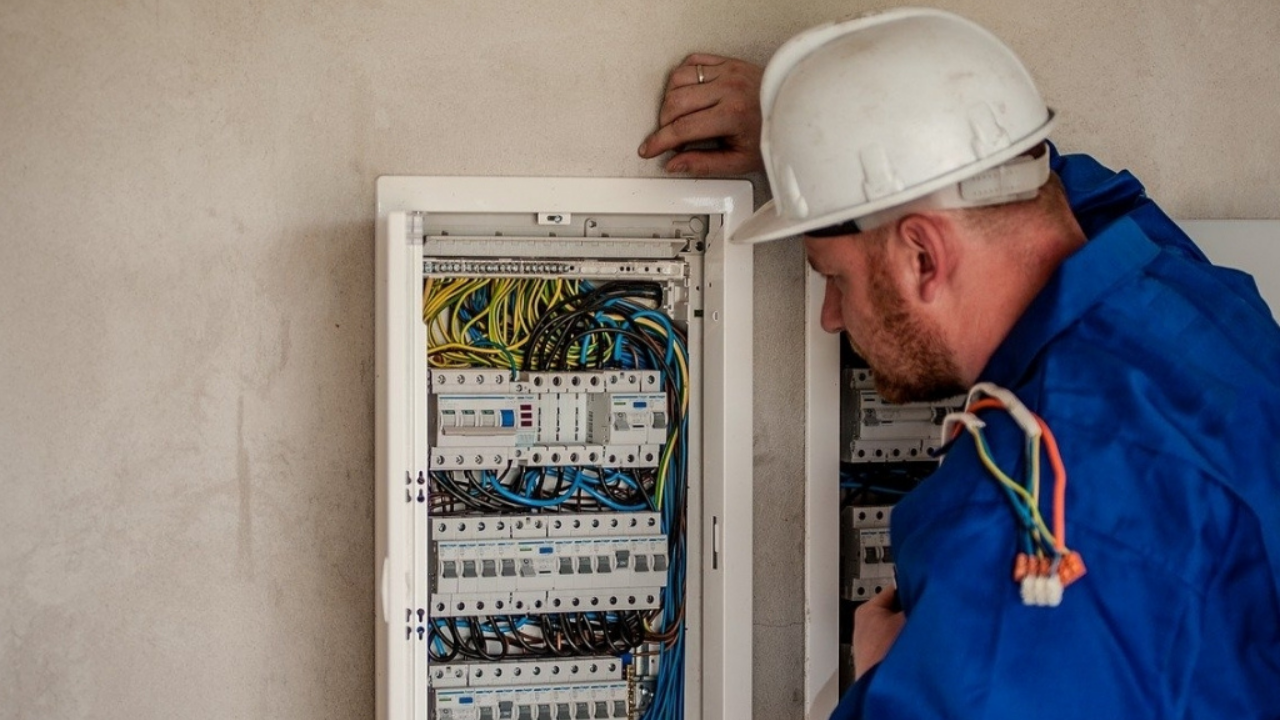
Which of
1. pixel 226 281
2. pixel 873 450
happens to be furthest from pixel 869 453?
pixel 226 281

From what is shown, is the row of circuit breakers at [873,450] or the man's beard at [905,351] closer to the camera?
the man's beard at [905,351]

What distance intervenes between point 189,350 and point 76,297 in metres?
0.17

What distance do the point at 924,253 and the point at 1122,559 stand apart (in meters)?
0.38

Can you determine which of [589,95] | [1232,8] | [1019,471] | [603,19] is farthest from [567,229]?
[1232,8]

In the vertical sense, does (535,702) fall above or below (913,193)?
below

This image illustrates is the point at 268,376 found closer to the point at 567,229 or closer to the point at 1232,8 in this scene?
the point at 567,229

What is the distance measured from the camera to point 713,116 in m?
1.71

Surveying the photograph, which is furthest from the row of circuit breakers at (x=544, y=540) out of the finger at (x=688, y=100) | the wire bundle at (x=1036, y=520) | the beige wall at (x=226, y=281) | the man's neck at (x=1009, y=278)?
the wire bundle at (x=1036, y=520)

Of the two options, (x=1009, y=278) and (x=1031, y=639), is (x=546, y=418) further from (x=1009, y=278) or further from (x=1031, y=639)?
(x=1031, y=639)

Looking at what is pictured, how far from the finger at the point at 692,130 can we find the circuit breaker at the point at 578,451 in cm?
7

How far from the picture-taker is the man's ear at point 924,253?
1233 millimetres

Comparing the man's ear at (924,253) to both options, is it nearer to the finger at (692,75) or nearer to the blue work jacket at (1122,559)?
the blue work jacket at (1122,559)

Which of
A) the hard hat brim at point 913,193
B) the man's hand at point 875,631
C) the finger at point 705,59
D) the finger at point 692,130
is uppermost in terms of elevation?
the finger at point 705,59

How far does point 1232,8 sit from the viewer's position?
1.90m
